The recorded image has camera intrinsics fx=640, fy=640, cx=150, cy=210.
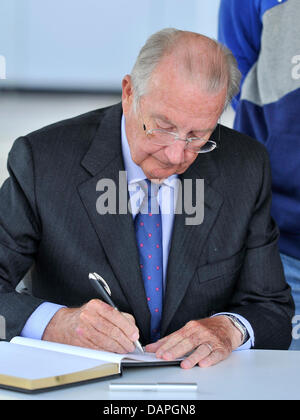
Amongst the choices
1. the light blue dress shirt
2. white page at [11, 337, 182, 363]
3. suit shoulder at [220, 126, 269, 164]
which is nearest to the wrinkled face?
the light blue dress shirt

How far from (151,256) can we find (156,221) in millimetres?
105

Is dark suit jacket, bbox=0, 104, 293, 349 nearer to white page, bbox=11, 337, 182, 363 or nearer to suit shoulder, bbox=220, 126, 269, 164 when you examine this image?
suit shoulder, bbox=220, 126, 269, 164

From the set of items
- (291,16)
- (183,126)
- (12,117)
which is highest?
(291,16)

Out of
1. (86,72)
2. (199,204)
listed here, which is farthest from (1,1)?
(199,204)

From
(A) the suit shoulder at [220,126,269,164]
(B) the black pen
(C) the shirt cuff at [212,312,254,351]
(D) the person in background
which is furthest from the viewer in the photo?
(D) the person in background

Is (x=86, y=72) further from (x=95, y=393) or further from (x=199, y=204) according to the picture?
(x=95, y=393)

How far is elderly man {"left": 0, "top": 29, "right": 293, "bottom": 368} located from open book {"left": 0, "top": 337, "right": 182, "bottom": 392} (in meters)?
0.15

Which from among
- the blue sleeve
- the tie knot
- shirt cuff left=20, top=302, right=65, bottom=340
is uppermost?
the blue sleeve

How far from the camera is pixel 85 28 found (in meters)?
3.99

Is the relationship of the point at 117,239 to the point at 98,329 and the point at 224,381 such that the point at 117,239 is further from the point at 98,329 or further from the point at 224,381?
the point at 224,381

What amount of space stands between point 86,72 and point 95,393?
311 cm

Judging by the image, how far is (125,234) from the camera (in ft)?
6.00

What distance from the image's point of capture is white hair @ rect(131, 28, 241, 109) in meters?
1.68

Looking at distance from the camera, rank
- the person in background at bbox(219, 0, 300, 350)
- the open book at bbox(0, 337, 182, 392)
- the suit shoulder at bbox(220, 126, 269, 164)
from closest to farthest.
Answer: the open book at bbox(0, 337, 182, 392) → the suit shoulder at bbox(220, 126, 269, 164) → the person in background at bbox(219, 0, 300, 350)
